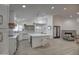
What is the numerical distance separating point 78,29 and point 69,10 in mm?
420

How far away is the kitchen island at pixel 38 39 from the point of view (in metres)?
2.28

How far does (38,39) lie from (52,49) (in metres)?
0.35

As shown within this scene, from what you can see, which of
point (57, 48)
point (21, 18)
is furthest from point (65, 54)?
point (21, 18)

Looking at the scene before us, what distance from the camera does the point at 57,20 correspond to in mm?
2330

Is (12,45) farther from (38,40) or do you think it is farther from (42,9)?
(42,9)

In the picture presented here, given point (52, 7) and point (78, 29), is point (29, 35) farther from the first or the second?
point (78, 29)

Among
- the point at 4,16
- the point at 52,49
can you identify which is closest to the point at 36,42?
the point at 52,49

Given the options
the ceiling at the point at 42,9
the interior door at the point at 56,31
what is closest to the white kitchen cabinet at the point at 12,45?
the ceiling at the point at 42,9

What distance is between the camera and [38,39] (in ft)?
7.63

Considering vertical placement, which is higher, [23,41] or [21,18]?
[21,18]

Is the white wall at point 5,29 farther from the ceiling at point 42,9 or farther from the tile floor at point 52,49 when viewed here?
the tile floor at point 52,49

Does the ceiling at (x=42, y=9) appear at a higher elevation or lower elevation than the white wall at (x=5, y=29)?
higher

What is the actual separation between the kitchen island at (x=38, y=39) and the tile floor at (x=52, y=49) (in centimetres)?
9

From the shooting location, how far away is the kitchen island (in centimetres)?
228
